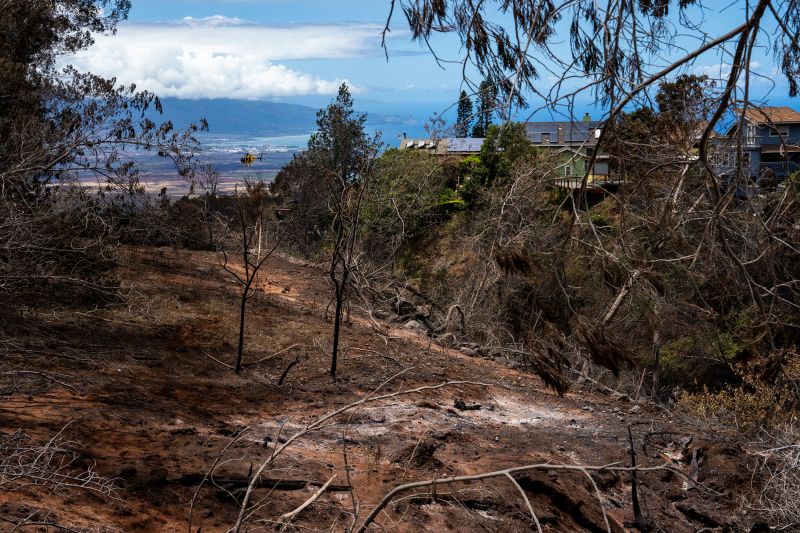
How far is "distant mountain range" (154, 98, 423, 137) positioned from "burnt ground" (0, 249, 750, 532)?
59.0 m

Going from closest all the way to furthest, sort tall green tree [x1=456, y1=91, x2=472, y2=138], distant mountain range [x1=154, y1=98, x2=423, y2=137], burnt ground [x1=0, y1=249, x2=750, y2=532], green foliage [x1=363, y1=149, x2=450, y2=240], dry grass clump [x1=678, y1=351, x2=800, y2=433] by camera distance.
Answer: tall green tree [x1=456, y1=91, x2=472, y2=138], burnt ground [x1=0, y1=249, x2=750, y2=532], dry grass clump [x1=678, y1=351, x2=800, y2=433], green foliage [x1=363, y1=149, x2=450, y2=240], distant mountain range [x1=154, y1=98, x2=423, y2=137]

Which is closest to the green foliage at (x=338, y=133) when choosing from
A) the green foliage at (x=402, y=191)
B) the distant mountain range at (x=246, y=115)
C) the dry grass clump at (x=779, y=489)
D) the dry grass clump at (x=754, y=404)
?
the green foliage at (x=402, y=191)

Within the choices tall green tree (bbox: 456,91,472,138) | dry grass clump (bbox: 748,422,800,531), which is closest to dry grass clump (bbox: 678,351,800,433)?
dry grass clump (bbox: 748,422,800,531)

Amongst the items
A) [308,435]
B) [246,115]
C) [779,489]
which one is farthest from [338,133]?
[246,115]

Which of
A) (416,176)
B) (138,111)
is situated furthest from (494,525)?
(416,176)

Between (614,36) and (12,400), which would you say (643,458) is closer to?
(614,36)

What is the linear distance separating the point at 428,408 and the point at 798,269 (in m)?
9.00

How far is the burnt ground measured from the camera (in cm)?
565

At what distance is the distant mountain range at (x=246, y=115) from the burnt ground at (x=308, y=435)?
59.0 m

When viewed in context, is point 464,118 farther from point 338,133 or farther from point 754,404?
point 338,133

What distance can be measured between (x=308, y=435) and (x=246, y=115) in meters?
84.8

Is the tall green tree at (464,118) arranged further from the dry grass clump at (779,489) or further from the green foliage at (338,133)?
the green foliage at (338,133)

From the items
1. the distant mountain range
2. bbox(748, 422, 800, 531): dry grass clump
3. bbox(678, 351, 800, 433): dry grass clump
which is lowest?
bbox(678, 351, 800, 433): dry grass clump

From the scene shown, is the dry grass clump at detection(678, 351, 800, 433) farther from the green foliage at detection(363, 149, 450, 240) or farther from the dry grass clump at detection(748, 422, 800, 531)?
the green foliage at detection(363, 149, 450, 240)
